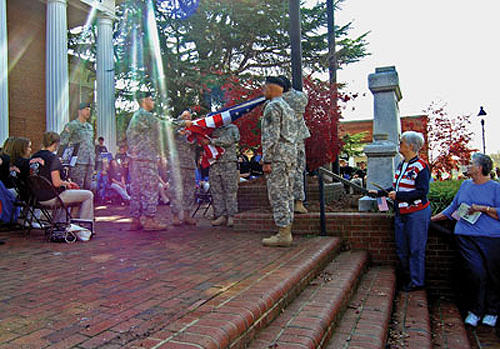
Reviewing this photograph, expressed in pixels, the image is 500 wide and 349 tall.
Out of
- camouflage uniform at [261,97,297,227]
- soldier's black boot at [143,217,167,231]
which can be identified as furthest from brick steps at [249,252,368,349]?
soldier's black boot at [143,217,167,231]

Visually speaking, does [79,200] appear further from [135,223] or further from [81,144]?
[81,144]

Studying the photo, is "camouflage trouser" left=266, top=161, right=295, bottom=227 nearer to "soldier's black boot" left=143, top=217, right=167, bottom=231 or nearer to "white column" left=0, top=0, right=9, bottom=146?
"soldier's black boot" left=143, top=217, right=167, bottom=231

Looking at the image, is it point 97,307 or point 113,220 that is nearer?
point 97,307

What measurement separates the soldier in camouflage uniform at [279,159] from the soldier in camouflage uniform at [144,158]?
2.23 m

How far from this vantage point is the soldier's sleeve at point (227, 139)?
682 centimetres

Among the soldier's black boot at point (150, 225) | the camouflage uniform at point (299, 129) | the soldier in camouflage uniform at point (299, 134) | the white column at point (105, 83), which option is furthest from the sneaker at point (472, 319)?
the white column at point (105, 83)

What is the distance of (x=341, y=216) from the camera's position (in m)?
5.80

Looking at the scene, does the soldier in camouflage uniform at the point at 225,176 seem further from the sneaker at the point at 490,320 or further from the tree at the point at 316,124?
the sneaker at the point at 490,320

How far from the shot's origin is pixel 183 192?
23.2 ft

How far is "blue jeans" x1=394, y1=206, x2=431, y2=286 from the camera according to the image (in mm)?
4820

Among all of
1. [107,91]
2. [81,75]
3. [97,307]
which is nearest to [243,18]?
Answer: [107,91]

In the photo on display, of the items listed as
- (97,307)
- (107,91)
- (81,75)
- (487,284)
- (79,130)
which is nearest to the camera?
(97,307)

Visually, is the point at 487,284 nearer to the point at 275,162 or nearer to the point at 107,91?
the point at 275,162

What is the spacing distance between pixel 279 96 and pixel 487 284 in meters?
3.42
